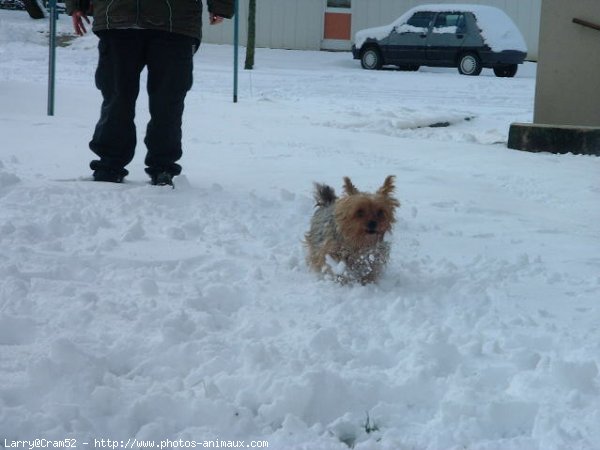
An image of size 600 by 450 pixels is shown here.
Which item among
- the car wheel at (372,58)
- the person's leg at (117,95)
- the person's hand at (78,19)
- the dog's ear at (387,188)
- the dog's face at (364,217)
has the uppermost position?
the car wheel at (372,58)

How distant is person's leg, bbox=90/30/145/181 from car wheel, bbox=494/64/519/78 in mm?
17924

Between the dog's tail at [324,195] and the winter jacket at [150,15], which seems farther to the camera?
the winter jacket at [150,15]

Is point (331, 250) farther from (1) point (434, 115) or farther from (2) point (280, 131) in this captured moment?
(1) point (434, 115)

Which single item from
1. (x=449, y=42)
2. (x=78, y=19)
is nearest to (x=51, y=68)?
(x=78, y=19)

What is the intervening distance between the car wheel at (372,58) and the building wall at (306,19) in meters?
5.60

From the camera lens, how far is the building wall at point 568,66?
9273mm

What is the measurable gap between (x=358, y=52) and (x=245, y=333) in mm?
21307

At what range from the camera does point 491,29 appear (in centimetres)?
2255

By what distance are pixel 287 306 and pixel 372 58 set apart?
2061cm

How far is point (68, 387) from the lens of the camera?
9.09ft

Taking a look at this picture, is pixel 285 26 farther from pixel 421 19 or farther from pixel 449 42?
pixel 449 42

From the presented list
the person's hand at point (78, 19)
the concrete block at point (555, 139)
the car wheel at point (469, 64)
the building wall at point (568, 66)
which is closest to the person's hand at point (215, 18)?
the person's hand at point (78, 19)

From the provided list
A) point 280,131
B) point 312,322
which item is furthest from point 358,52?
point 312,322

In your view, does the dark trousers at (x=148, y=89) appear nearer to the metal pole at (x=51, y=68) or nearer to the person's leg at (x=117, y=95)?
the person's leg at (x=117, y=95)
